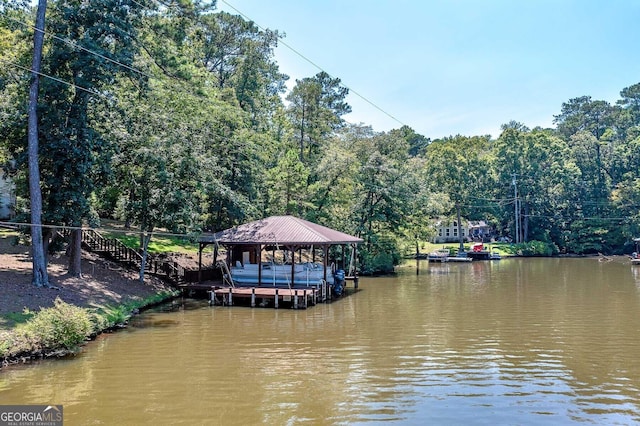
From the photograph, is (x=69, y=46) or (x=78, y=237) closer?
(x=69, y=46)

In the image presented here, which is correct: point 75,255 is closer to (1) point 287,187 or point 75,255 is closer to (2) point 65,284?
(2) point 65,284

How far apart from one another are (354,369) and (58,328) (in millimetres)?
7968

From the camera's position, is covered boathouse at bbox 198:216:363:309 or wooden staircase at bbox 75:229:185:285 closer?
covered boathouse at bbox 198:216:363:309

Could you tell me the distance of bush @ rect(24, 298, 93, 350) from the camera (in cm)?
1258

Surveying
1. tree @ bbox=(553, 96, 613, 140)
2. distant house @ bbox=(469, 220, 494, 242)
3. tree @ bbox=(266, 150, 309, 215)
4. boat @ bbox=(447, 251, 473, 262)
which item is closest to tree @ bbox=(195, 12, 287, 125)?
tree @ bbox=(266, 150, 309, 215)

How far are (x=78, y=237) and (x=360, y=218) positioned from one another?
889 inches

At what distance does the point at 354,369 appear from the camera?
1187 centimetres

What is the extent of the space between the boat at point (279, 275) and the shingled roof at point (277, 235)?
1701mm

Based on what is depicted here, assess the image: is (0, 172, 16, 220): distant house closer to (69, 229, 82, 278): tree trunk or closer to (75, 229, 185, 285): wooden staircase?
(75, 229, 185, 285): wooden staircase

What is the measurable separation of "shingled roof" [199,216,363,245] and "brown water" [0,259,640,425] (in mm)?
3438

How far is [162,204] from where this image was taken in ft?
70.6

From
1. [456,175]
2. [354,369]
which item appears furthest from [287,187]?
[456,175]

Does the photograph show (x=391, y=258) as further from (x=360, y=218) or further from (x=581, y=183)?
(x=581, y=183)

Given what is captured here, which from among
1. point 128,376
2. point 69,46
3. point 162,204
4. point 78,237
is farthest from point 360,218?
point 128,376
